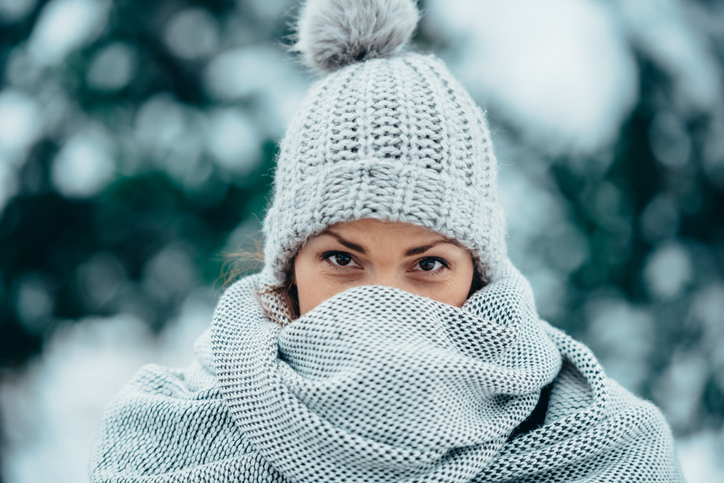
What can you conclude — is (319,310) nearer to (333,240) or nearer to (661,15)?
(333,240)

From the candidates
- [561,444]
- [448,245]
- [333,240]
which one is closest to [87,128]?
[333,240]

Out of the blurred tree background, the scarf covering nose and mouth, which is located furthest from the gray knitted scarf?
the blurred tree background

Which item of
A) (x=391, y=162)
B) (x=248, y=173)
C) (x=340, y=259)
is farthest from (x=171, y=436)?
(x=248, y=173)

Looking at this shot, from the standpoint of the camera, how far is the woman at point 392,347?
1.08m

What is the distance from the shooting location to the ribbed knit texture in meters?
1.19

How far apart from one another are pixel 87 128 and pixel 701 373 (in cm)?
451

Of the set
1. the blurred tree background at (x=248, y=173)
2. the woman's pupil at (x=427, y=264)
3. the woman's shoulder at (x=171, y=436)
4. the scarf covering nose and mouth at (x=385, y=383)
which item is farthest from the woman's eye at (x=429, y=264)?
the blurred tree background at (x=248, y=173)

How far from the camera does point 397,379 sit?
1.06 metres

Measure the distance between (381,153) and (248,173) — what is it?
7.47 feet

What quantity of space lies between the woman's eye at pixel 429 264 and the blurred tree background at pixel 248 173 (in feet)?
7.08

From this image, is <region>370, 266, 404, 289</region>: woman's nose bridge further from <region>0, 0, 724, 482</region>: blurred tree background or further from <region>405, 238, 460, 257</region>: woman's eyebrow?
<region>0, 0, 724, 482</region>: blurred tree background

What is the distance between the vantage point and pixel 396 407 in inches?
41.8

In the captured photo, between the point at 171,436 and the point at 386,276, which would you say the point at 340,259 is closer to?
the point at 386,276

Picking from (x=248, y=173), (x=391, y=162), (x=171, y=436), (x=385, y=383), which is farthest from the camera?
(x=248, y=173)
